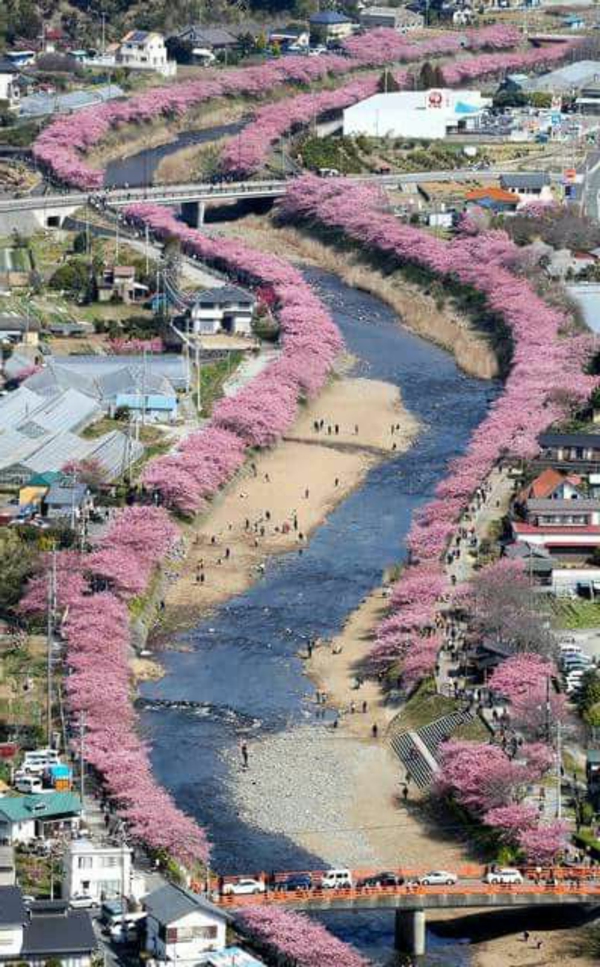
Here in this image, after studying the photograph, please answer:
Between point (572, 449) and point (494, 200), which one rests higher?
point (494, 200)

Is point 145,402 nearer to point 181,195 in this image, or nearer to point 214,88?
point 181,195

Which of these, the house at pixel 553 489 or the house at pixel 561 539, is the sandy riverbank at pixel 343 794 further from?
the house at pixel 553 489

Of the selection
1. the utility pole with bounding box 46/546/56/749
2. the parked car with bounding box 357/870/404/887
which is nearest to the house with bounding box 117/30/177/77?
the utility pole with bounding box 46/546/56/749

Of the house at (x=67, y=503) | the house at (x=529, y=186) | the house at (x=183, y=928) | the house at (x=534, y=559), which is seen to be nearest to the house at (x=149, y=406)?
the house at (x=67, y=503)

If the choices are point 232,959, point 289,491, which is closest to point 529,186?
point 289,491

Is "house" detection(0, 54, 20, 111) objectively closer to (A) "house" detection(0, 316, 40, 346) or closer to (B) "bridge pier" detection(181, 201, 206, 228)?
(B) "bridge pier" detection(181, 201, 206, 228)
